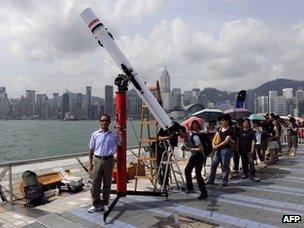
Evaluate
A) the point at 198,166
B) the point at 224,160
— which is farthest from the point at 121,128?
the point at 224,160

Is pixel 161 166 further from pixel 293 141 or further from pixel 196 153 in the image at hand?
pixel 293 141

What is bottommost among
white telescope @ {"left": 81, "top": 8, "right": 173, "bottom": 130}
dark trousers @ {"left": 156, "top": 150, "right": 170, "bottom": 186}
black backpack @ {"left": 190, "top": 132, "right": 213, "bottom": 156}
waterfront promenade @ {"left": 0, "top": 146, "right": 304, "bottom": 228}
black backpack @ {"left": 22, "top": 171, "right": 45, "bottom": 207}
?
waterfront promenade @ {"left": 0, "top": 146, "right": 304, "bottom": 228}

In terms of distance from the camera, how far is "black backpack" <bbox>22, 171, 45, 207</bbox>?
8.86m

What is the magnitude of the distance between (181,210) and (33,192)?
131 inches

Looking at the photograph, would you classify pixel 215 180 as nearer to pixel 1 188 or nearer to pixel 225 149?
pixel 225 149

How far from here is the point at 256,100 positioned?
97.2 metres

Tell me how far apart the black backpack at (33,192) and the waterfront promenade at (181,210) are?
21cm

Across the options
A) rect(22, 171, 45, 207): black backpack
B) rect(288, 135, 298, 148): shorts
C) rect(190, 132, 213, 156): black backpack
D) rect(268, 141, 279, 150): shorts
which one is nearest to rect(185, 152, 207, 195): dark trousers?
rect(190, 132, 213, 156): black backpack

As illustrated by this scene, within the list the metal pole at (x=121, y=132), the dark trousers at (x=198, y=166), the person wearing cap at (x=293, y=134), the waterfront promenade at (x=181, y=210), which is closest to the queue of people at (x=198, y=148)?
the dark trousers at (x=198, y=166)

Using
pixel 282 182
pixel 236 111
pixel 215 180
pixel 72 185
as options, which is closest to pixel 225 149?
pixel 215 180

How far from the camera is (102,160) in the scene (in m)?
8.05

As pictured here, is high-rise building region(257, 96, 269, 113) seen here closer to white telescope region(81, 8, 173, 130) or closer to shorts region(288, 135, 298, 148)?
shorts region(288, 135, 298, 148)

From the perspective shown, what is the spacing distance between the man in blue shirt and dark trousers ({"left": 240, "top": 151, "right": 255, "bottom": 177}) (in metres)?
4.72

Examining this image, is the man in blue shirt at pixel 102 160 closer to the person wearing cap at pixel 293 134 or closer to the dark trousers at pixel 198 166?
the dark trousers at pixel 198 166
